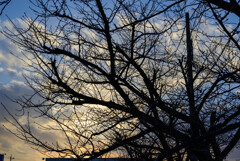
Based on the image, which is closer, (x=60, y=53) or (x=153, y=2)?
(x=60, y=53)

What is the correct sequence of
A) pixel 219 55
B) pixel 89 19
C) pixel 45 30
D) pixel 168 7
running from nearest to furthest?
pixel 168 7
pixel 45 30
pixel 89 19
pixel 219 55

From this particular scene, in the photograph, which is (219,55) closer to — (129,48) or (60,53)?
(129,48)

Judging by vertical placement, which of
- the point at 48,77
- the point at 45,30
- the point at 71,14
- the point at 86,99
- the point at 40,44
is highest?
the point at 71,14

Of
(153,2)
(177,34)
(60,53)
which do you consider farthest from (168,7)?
(60,53)

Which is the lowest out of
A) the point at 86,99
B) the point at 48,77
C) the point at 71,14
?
the point at 86,99

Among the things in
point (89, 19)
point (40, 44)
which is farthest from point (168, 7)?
point (40, 44)

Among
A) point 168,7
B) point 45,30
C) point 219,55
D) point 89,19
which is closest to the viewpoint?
point 168,7

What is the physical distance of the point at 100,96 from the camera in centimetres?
599

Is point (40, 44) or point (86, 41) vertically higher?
point (86, 41)

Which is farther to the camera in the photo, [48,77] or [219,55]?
[219,55]

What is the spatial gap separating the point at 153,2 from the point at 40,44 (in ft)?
8.35

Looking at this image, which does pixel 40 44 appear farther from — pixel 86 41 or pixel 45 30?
pixel 86 41

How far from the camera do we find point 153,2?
205 inches

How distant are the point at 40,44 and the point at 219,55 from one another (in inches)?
159
